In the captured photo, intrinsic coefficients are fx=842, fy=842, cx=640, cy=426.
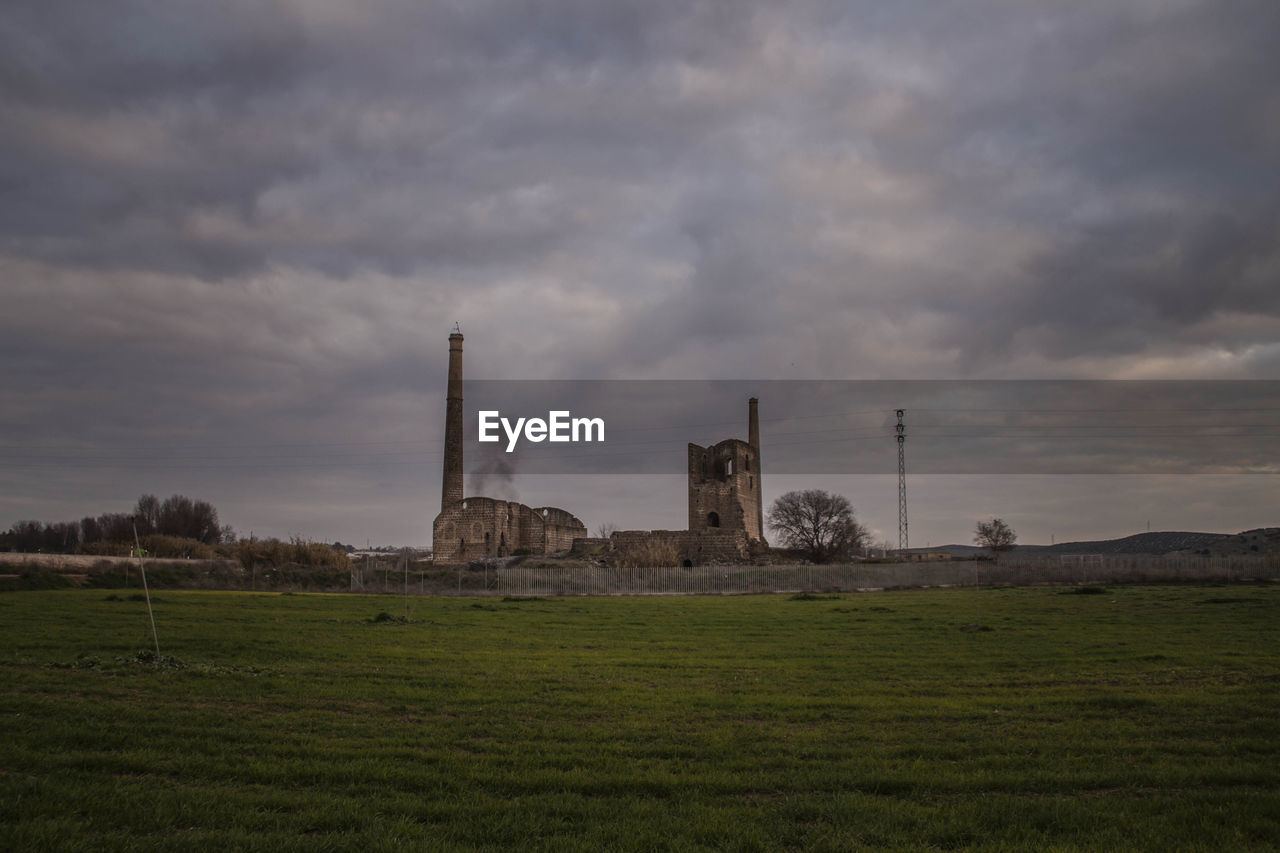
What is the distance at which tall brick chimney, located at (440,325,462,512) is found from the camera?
63312 mm

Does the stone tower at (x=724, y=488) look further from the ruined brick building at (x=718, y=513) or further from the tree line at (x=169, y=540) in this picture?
the tree line at (x=169, y=540)

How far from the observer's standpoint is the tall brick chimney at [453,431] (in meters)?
63.3

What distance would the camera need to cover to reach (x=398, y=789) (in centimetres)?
646

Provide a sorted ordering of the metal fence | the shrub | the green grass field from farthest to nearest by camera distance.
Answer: the shrub < the metal fence < the green grass field

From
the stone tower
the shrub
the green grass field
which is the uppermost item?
the stone tower

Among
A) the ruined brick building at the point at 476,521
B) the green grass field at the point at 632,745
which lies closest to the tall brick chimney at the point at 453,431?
the ruined brick building at the point at 476,521

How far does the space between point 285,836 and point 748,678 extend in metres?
7.83

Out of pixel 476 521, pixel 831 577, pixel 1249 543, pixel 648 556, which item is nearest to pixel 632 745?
pixel 831 577

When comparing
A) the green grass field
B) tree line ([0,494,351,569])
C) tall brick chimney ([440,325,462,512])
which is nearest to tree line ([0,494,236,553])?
tree line ([0,494,351,569])

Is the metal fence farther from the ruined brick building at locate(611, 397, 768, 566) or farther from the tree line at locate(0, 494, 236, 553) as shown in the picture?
the tree line at locate(0, 494, 236, 553)

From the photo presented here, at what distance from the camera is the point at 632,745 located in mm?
7844

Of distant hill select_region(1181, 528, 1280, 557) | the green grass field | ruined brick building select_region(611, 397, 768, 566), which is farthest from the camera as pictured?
distant hill select_region(1181, 528, 1280, 557)

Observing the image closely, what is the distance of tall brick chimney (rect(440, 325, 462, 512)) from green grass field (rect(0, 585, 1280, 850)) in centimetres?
4723

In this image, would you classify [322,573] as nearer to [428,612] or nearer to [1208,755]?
[428,612]
